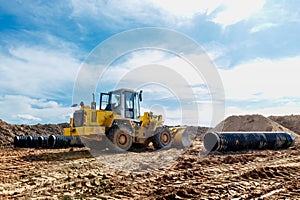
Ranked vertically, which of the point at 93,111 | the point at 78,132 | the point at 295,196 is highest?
the point at 93,111

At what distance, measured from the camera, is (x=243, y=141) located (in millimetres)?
14047

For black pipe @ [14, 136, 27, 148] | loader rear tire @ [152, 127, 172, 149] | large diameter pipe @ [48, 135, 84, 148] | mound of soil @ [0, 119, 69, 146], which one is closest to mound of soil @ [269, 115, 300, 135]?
loader rear tire @ [152, 127, 172, 149]

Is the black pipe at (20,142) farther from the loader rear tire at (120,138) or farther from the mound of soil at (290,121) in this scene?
the mound of soil at (290,121)

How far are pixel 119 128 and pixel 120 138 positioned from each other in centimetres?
50

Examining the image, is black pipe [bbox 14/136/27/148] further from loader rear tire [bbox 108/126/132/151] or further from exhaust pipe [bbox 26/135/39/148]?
loader rear tire [bbox 108/126/132/151]

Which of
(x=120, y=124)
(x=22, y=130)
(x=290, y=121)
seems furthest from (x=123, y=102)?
(x=290, y=121)

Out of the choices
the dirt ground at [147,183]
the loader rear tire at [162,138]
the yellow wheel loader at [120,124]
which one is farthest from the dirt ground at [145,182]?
the loader rear tire at [162,138]

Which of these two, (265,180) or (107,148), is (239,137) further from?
(265,180)

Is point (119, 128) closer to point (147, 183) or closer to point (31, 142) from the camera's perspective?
point (147, 183)

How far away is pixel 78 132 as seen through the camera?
39.6ft

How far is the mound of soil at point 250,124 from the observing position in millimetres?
29812

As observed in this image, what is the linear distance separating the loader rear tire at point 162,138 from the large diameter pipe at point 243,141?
1866 mm

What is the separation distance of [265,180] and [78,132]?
26.4 feet

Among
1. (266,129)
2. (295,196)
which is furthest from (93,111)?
(266,129)
